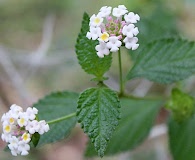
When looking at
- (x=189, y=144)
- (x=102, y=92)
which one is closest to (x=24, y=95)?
(x=189, y=144)

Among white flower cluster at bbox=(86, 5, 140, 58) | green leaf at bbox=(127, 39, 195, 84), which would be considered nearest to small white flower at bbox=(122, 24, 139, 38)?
white flower cluster at bbox=(86, 5, 140, 58)

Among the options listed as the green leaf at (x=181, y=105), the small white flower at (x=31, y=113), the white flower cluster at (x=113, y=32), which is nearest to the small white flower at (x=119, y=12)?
the white flower cluster at (x=113, y=32)

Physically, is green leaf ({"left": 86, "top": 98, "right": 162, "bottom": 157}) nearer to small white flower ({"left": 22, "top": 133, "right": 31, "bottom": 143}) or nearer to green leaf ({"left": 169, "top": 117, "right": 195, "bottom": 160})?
green leaf ({"left": 169, "top": 117, "right": 195, "bottom": 160})

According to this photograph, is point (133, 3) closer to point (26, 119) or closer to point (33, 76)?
point (33, 76)

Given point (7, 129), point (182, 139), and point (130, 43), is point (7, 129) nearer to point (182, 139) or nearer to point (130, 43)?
point (130, 43)

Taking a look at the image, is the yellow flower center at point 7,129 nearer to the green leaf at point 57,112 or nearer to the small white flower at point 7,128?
the small white flower at point 7,128

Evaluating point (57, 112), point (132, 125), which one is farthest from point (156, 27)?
point (57, 112)
